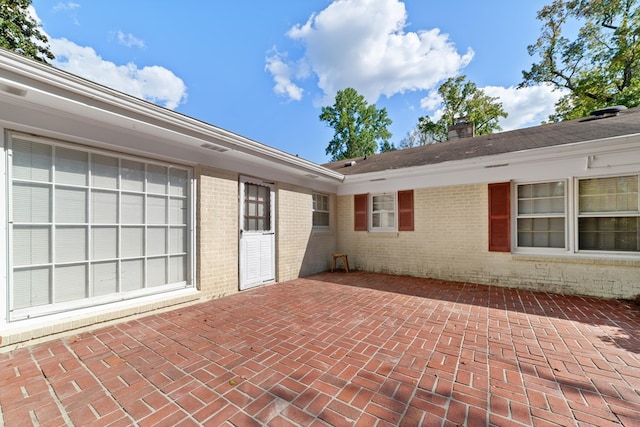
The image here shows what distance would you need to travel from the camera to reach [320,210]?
25.6 ft

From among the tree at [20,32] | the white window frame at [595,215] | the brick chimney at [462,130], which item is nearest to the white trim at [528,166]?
the white window frame at [595,215]

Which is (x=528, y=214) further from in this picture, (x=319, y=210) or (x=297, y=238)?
(x=297, y=238)

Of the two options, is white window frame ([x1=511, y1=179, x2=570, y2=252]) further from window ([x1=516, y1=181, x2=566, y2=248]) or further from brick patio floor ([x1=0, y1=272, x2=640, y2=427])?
brick patio floor ([x1=0, y1=272, x2=640, y2=427])

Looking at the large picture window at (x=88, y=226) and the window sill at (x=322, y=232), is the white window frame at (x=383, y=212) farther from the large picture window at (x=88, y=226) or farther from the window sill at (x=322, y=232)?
the large picture window at (x=88, y=226)

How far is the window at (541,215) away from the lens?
17.2 ft

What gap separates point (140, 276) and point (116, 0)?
5.09 metres

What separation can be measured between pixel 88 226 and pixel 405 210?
6639 millimetres

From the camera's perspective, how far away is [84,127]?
10.6ft

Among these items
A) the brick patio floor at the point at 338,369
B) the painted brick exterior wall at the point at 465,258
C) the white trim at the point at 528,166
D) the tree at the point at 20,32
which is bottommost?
the brick patio floor at the point at 338,369

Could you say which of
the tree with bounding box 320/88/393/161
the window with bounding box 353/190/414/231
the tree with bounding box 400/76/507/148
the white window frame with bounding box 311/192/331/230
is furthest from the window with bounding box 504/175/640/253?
the tree with bounding box 320/88/393/161

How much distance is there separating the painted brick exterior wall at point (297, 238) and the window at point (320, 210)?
0.96 feet

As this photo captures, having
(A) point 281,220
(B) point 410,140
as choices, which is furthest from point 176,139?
(B) point 410,140

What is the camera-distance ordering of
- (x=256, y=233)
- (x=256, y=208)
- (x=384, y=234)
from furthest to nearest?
(x=384, y=234) → (x=256, y=208) → (x=256, y=233)

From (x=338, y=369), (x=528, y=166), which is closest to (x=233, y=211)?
(x=338, y=369)
